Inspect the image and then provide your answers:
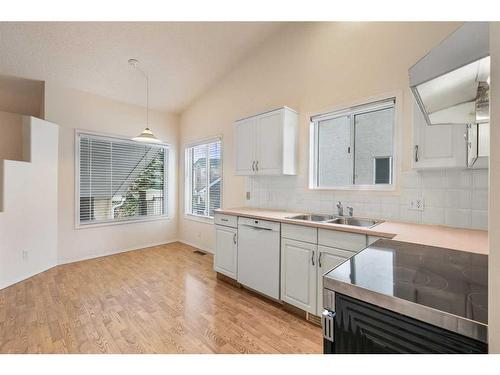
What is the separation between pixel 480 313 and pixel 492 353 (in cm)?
10

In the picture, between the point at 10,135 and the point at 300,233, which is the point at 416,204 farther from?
the point at 10,135

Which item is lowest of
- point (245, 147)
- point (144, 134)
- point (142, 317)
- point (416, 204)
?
point (142, 317)

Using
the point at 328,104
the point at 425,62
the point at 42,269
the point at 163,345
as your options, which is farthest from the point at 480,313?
the point at 42,269

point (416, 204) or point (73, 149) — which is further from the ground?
point (73, 149)

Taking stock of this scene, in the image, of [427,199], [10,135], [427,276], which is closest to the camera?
[427,276]

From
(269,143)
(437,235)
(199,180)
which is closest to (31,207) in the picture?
(199,180)

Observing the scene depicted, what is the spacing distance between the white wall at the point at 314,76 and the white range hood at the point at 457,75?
4.68ft

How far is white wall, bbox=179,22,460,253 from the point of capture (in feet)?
7.02

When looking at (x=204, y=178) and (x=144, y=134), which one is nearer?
(x=144, y=134)

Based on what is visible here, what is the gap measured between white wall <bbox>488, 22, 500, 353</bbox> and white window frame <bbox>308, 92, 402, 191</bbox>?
187 cm

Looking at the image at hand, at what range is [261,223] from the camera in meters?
2.56

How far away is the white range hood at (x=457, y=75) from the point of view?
57 cm

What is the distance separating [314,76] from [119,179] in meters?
3.80

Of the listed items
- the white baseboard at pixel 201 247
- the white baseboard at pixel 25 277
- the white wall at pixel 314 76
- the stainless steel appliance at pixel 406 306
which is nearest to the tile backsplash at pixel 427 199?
the white wall at pixel 314 76
